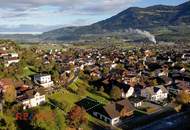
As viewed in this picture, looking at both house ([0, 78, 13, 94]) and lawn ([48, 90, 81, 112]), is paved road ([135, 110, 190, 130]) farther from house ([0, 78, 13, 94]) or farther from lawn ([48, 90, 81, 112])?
house ([0, 78, 13, 94])

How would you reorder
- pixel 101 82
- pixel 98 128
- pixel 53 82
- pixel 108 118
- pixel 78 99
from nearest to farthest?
pixel 98 128
pixel 108 118
pixel 78 99
pixel 53 82
pixel 101 82

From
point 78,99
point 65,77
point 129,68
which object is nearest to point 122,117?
point 78,99

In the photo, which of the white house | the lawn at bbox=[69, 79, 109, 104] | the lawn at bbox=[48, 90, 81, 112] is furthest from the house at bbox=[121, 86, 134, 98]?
the white house

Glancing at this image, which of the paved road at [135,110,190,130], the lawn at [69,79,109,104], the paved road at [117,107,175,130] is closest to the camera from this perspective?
the paved road at [135,110,190,130]

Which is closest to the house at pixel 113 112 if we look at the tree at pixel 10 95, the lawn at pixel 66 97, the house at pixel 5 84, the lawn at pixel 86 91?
the lawn at pixel 66 97

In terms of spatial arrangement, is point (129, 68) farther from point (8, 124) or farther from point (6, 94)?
point (8, 124)

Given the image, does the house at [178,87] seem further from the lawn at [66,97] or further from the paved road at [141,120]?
the lawn at [66,97]
